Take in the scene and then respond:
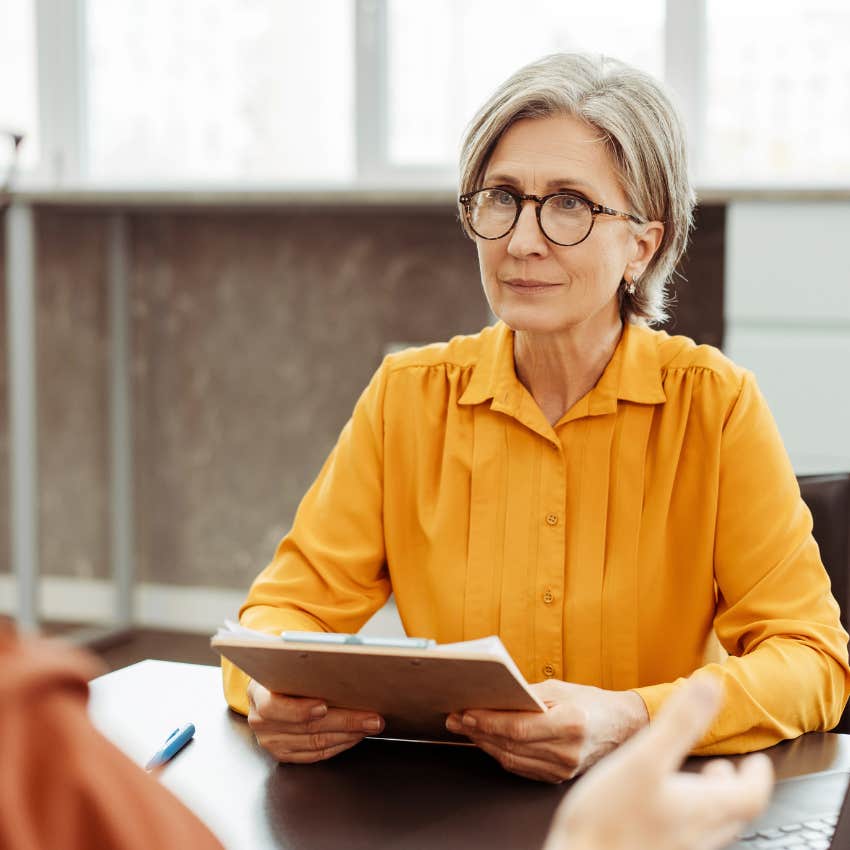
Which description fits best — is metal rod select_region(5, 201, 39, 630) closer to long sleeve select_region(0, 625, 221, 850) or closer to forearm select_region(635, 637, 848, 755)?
forearm select_region(635, 637, 848, 755)

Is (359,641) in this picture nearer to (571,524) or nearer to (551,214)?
(571,524)

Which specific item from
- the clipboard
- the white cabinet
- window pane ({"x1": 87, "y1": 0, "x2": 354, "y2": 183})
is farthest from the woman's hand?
window pane ({"x1": 87, "y1": 0, "x2": 354, "y2": 183})

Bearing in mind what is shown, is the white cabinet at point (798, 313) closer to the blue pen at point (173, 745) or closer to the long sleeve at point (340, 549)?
the long sleeve at point (340, 549)

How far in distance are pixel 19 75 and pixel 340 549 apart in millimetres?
3165

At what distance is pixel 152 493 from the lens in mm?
3953

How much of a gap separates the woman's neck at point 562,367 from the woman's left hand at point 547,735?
461 mm

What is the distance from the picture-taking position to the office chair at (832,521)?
138cm

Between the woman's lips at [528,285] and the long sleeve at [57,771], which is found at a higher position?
the woman's lips at [528,285]

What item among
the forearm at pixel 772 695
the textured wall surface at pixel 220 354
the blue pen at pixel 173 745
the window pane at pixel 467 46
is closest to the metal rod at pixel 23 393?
the textured wall surface at pixel 220 354

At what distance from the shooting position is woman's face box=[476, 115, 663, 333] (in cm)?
139

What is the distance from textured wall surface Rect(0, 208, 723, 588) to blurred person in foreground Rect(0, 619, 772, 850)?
309 cm

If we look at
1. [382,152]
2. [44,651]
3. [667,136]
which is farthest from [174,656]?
[44,651]

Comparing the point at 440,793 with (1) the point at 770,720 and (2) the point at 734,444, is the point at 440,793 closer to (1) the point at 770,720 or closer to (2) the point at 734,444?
(1) the point at 770,720

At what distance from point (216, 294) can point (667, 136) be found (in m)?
2.54
